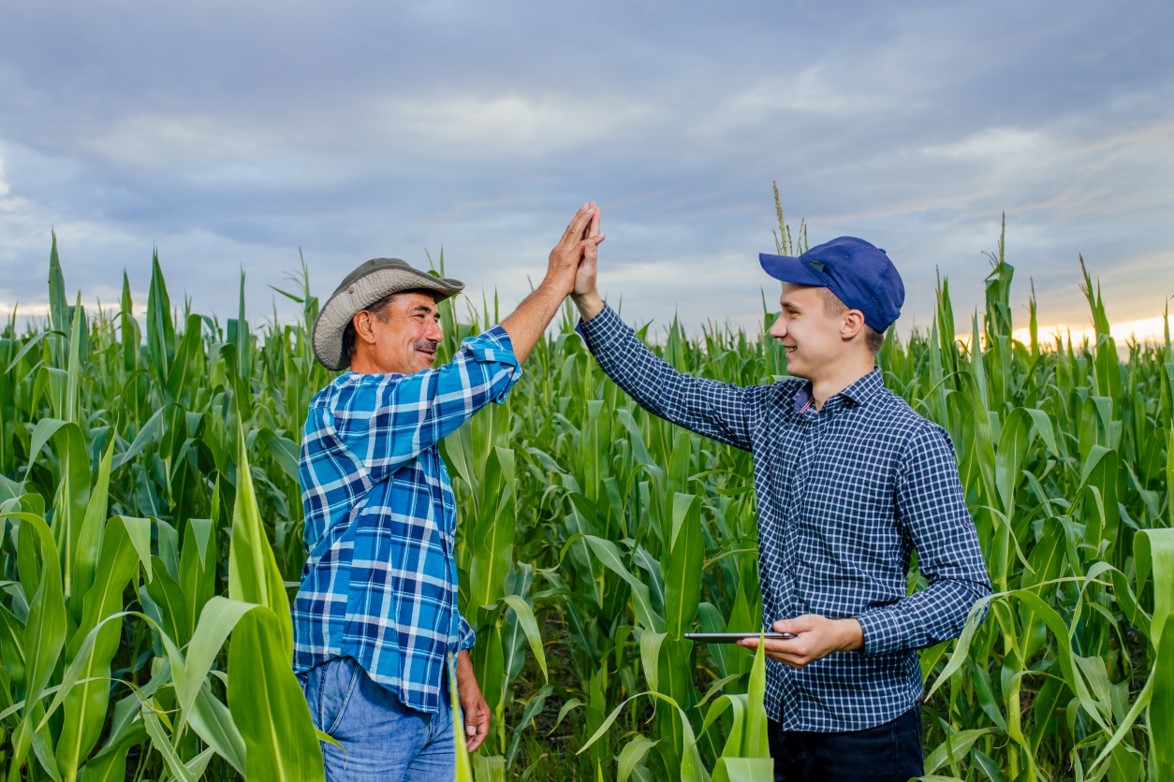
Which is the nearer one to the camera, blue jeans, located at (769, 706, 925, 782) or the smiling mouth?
blue jeans, located at (769, 706, 925, 782)

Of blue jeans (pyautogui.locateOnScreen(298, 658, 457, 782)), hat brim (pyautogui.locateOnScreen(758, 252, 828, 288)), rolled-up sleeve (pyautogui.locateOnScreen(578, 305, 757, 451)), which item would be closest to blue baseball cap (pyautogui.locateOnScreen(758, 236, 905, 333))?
hat brim (pyautogui.locateOnScreen(758, 252, 828, 288))

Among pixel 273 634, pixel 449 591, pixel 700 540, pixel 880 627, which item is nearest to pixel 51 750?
pixel 449 591

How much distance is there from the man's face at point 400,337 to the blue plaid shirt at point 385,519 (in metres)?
0.15

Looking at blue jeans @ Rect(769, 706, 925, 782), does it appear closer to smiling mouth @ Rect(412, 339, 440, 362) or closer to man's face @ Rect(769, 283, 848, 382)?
man's face @ Rect(769, 283, 848, 382)

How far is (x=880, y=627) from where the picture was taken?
69.4 inches

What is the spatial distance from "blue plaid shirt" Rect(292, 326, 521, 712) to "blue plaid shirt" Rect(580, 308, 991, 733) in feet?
2.10

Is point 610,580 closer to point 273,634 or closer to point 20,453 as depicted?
point 273,634

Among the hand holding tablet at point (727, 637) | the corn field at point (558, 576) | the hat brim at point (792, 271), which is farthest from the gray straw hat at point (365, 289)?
the hand holding tablet at point (727, 637)

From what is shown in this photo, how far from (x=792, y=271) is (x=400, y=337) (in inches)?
32.2

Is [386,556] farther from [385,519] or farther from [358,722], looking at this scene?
[358,722]

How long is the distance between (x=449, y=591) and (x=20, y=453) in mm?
2501

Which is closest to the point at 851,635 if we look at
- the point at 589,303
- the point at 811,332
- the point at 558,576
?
the point at 811,332

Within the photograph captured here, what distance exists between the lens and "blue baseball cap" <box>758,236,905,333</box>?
193 centimetres

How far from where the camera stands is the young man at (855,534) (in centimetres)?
184
